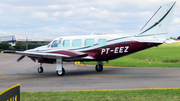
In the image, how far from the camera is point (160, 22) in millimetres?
15656

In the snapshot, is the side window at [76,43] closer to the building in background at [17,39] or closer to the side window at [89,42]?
the side window at [89,42]

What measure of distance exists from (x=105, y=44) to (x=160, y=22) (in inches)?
180

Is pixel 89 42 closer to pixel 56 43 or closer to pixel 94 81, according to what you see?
pixel 56 43

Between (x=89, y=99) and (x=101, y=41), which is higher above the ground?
(x=101, y=41)

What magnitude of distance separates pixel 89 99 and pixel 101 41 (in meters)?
9.22

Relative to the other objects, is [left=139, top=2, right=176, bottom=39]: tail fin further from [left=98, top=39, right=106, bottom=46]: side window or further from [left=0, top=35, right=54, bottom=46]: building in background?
[left=0, top=35, right=54, bottom=46]: building in background

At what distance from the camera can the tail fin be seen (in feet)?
50.1

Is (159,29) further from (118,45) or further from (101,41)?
(101,41)

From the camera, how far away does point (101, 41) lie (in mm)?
16969

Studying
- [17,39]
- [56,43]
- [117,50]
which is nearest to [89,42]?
[117,50]

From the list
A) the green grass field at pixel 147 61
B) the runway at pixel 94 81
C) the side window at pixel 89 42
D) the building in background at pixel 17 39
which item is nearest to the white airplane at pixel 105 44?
the side window at pixel 89 42

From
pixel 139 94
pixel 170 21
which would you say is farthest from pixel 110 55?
pixel 139 94

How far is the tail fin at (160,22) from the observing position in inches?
601

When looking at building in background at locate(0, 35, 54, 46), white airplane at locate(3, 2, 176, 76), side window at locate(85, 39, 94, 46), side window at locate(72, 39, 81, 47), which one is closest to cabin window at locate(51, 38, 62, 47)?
white airplane at locate(3, 2, 176, 76)
